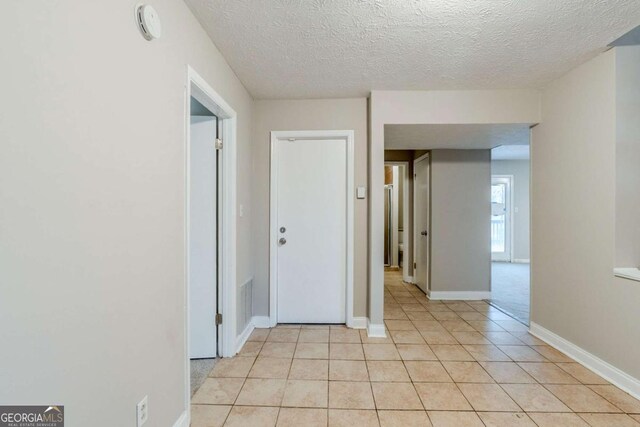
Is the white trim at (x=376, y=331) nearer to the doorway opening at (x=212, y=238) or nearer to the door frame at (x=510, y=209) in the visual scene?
the doorway opening at (x=212, y=238)

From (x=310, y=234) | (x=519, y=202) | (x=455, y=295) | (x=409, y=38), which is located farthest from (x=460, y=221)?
(x=519, y=202)

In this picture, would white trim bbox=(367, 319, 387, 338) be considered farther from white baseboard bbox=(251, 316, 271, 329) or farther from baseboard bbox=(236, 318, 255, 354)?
baseboard bbox=(236, 318, 255, 354)

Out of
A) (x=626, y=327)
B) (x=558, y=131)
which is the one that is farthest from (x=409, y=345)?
(x=558, y=131)

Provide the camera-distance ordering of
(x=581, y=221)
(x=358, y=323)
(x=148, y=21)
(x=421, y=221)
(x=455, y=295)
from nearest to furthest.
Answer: (x=148, y=21)
(x=581, y=221)
(x=358, y=323)
(x=455, y=295)
(x=421, y=221)

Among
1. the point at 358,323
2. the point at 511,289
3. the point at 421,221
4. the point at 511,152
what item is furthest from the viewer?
the point at 511,152

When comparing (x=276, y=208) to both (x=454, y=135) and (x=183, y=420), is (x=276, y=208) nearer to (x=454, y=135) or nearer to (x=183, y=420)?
(x=183, y=420)

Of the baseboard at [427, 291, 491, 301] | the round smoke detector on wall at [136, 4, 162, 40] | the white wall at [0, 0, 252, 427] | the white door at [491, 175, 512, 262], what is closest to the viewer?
the white wall at [0, 0, 252, 427]

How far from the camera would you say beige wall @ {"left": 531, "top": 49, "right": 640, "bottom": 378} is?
1980 mm

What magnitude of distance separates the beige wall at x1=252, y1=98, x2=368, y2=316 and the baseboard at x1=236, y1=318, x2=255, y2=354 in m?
0.17

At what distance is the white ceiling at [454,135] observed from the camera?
9.28 feet

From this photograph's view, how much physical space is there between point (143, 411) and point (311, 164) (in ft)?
7.63

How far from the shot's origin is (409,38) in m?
1.88

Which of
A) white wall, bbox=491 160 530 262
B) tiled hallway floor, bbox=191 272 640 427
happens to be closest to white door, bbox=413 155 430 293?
tiled hallway floor, bbox=191 272 640 427

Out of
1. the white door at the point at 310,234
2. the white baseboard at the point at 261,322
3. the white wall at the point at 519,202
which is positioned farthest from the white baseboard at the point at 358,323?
the white wall at the point at 519,202
